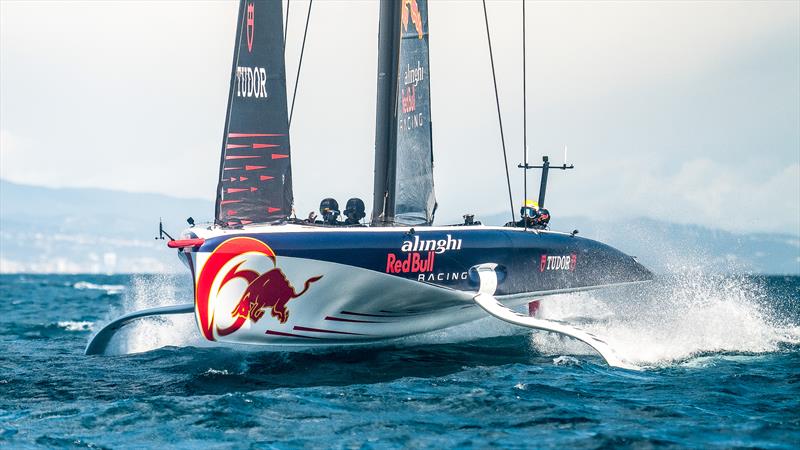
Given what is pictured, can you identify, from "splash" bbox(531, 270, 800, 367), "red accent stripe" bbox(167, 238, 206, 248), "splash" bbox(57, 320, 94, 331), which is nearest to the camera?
"red accent stripe" bbox(167, 238, 206, 248)

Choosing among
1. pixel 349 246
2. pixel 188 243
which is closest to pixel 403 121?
pixel 349 246

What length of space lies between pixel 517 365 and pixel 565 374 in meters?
0.78

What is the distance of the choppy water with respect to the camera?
260 inches

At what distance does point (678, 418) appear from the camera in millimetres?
7004

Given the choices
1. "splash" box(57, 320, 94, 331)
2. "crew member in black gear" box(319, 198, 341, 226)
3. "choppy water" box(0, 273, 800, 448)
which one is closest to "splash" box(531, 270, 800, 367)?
"choppy water" box(0, 273, 800, 448)

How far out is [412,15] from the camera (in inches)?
467

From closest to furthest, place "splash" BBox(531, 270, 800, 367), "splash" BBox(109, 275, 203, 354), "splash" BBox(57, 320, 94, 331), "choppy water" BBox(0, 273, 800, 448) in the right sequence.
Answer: "choppy water" BBox(0, 273, 800, 448) < "splash" BBox(531, 270, 800, 367) < "splash" BBox(109, 275, 203, 354) < "splash" BBox(57, 320, 94, 331)

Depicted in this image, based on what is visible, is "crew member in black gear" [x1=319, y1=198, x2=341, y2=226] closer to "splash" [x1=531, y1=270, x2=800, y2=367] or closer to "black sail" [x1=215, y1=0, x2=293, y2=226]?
"black sail" [x1=215, y1=0, x2=293, y2=226]

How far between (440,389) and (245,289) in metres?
2.37

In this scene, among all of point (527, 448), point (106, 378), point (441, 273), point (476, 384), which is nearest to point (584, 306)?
point (441, 273)

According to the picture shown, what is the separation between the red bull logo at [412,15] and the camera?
11.8 m

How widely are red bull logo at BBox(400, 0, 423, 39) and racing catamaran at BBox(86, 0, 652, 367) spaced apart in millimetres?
17

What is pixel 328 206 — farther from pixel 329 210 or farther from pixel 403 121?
pixel 403 121

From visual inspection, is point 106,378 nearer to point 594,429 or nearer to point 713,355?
point 594,429
